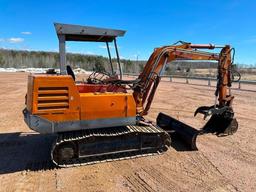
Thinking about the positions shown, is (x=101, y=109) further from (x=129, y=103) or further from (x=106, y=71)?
(x=106, y=71)

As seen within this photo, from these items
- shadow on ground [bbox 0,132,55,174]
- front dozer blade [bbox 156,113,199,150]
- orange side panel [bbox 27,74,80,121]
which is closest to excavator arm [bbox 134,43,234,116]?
front dozer blade [bbox 156,113,199,150]

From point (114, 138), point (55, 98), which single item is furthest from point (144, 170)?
point (55, 98)

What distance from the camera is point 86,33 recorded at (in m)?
6.08

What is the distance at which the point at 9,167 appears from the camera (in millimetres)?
5867

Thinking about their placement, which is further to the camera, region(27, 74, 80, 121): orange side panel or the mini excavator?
the mini excavator

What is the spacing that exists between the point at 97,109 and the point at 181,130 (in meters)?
2.91

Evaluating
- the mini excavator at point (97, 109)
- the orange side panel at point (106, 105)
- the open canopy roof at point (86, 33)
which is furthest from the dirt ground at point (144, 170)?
the open canopy roof at point (86, 33)

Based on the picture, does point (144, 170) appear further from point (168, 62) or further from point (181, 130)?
point (168, 62)

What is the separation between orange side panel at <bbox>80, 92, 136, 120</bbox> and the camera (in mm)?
5719

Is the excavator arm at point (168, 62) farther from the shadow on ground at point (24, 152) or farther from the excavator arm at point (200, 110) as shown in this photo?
the shadow on ground at point (24, 152)

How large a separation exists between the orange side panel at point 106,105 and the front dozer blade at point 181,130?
1851mm

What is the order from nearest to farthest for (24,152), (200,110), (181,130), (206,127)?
(24,152) → (181,130) → (200,110) → (206,127)

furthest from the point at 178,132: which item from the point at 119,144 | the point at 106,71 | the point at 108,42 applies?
the point at 108,42

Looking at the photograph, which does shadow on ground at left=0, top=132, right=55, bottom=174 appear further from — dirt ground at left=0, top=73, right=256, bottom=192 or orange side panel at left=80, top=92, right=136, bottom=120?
orange side panel at left=80, top=92, right=136, bottom=120
